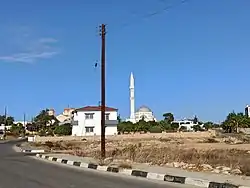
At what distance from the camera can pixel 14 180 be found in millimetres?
16031

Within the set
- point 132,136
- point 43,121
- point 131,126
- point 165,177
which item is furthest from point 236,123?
point 165,177

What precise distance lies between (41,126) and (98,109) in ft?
183

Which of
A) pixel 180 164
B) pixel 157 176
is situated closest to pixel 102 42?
pixel 180 164

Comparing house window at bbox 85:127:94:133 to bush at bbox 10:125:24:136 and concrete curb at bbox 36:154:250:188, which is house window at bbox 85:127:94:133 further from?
concrete curb at bbox 36:154:250:188

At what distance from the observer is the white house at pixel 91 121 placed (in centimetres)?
9994

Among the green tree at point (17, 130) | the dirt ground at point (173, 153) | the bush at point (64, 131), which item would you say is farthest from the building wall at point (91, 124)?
the green tree at point (17, 130)

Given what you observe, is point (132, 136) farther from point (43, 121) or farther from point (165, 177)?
point (165, 177)

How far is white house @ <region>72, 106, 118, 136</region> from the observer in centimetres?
9994

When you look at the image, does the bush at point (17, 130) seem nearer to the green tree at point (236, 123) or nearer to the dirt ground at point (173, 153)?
the dirt ground at point (173, 153)

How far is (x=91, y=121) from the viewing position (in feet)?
329

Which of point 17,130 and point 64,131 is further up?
point 17,130

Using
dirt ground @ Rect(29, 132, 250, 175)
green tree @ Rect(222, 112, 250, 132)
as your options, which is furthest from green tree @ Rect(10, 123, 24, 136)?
green tree @ Rect(222, 112, 250, 132)

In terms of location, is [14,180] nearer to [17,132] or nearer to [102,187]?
[102,187]

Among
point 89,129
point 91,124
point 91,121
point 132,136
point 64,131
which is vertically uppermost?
point 91,121
